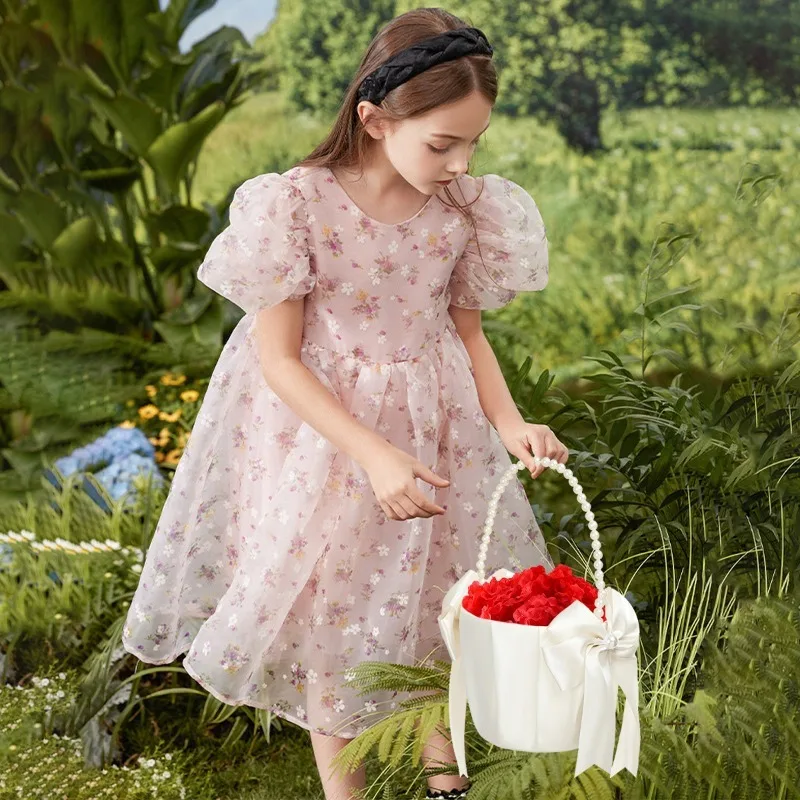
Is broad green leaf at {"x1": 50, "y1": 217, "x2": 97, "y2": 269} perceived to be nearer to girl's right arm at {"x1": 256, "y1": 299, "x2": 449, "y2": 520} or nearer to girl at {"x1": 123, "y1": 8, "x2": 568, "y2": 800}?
girl at {"x1": 123, "y1": 8, "x2": 568, "y2": 800}

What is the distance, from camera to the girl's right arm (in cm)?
169

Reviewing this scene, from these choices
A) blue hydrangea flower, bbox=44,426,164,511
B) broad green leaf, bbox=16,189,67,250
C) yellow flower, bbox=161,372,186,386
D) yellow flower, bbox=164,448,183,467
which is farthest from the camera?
broad green leaf, bbox=16,189,67,250

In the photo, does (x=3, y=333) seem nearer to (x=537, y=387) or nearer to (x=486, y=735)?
(x=537, y=387)

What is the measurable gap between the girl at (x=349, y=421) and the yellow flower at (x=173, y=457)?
1.50m

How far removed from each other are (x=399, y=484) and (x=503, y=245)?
55 cm

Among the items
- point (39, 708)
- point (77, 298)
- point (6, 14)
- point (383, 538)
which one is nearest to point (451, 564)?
point (383, 538)

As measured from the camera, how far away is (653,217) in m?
5.50

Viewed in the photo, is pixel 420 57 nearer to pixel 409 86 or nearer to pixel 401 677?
pixel 409 86

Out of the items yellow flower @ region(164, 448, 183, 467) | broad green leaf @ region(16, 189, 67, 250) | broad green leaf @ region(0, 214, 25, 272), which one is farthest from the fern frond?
broad green leaf @ region(0, 214, 25, 272)

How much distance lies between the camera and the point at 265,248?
1.86m

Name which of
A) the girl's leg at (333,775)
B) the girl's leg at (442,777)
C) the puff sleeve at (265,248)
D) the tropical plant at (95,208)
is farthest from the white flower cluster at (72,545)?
the puff sleeve at (265,248)

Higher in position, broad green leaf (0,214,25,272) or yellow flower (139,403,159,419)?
broad green leaf (0,214,25,272)

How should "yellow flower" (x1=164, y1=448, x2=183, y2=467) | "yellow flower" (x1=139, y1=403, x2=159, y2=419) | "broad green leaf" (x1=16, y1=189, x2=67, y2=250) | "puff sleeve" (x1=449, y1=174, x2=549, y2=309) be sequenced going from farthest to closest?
1. "broad green leaf" (x1=16, y1=189, x2=67, y2=250)
2. "yellow flower" (x1=139, y1=403, x2=159, y2=419)
3. "yellow flower" (x1=164, y1=448, x2=183, y2=467)
4. "puff sleeve" (x1=449, y1=174, x2=549, y2=309)

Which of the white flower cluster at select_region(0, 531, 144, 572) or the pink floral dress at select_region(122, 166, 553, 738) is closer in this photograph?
the pink floral dress at select_region(122, 166, 553, 738)
